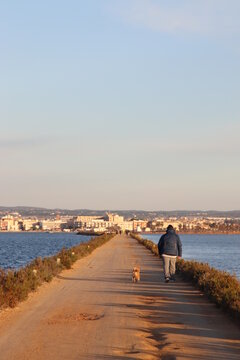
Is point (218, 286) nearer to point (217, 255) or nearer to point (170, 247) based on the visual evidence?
point (170, 247)

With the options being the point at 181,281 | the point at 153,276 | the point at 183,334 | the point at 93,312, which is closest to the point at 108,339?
the point at 183,334

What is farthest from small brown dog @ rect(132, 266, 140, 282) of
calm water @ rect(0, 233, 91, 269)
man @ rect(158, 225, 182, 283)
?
calm water @ rect(0, 233, 91, 269)

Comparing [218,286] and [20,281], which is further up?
[218,286]

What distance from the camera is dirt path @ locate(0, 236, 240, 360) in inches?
404

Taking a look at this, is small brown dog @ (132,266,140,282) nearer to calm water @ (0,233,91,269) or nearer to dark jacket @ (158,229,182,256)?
dark jacket @ (158,229,182,256)

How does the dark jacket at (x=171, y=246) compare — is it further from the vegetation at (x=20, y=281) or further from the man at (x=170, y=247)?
the vegetation at (x=20, y=281)

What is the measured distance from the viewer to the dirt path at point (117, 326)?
10273mm

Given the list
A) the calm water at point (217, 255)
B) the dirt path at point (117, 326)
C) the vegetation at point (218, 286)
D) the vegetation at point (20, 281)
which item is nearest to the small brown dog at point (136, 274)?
the vegetation at point (218, 286)

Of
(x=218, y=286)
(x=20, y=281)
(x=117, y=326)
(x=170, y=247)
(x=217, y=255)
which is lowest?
(x=217, y=255)

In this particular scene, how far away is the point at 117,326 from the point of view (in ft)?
41.6

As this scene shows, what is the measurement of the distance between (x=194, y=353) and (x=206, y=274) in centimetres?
1051

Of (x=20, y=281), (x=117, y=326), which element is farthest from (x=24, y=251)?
(x=117, y=326)

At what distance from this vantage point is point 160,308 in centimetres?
1553

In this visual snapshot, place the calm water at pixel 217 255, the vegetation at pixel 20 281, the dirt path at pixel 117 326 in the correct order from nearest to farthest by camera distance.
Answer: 1. the dirt path at pixel 117 326
2. the vegetation at pixel 20 281
3. the calm water at pixel 217 255
